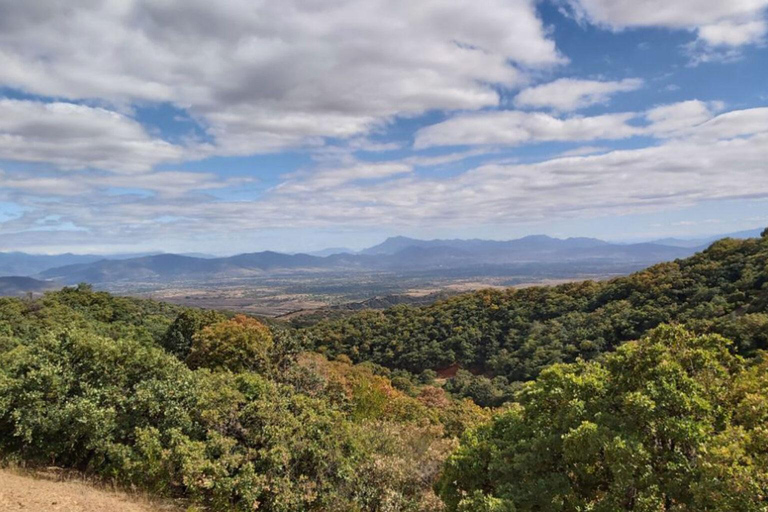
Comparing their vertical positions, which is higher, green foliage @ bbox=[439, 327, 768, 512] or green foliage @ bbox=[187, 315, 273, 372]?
green foliage @ bbox=[439, 327, 768, 512]

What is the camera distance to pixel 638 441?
8.33 meters

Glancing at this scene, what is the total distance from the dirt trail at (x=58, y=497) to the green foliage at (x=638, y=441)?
27.0 feet

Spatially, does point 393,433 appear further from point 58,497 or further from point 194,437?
point 58,497

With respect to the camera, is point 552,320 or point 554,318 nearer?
point 552,320

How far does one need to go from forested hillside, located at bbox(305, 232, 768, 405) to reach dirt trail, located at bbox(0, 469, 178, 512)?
2944 cm

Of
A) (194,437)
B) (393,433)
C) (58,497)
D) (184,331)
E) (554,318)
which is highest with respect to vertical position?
(194,437)

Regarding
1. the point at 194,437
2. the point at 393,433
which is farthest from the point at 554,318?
the point at 194,437

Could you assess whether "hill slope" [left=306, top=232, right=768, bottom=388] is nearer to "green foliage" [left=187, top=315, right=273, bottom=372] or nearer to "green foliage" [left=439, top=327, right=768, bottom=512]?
"green foliage" [left=187, top=315, right=273, bottom=372]

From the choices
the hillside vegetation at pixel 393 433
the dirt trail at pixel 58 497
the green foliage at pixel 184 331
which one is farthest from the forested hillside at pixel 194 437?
the green foliage at pixel 184 331

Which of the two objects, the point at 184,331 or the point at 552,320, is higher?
the point at 184,331

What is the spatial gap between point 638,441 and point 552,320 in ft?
156

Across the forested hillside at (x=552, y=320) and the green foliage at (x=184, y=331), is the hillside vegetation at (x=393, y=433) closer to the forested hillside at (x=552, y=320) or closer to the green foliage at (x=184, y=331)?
the green foliage at (x=184, y=331)

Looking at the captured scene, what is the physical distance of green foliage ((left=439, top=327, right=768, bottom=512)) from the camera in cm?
752

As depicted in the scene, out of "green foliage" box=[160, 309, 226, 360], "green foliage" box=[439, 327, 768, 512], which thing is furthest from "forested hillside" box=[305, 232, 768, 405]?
"green foliage" box=[439, 327, 768, 512]
